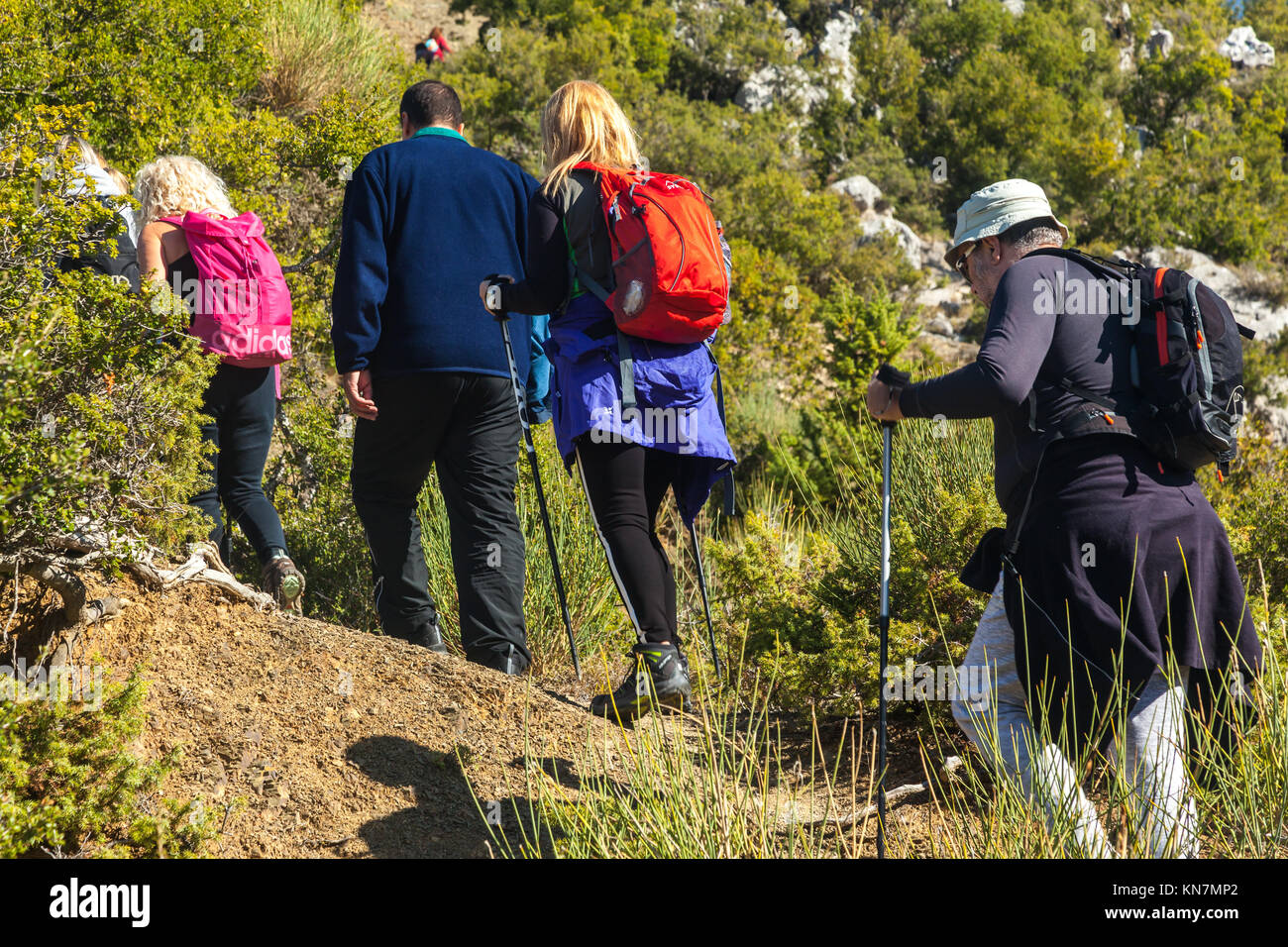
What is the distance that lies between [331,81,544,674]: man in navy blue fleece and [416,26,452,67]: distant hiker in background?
51.9 ft

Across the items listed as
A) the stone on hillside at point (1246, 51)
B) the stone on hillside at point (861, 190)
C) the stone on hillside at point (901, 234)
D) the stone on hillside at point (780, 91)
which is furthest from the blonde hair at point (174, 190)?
the stone on hillside at point (1246, 51)

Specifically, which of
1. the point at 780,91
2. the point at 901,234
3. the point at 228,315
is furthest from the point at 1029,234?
the point at 780,91

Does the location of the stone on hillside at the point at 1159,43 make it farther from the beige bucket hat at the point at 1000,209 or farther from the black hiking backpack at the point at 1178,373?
the black hiking backpack at the point at 1178,373

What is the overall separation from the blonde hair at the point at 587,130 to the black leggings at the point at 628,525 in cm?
79

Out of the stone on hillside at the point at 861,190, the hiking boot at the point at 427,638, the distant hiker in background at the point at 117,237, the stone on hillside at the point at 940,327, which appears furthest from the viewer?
the stone on hillside at the point at 861,190

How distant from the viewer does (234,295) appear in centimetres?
394

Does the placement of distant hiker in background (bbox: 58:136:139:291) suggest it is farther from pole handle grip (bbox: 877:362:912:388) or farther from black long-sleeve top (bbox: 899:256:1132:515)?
black long-sleeve top (bbox: 899:256:1132:515)

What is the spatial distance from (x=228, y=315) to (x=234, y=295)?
Result: 81mm

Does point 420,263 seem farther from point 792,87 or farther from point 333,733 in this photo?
point 792,87

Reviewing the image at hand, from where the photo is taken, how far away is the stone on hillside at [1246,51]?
34.9 metres

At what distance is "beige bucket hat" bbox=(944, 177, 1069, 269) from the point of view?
2.58 m

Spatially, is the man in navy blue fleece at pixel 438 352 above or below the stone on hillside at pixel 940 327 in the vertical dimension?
below
